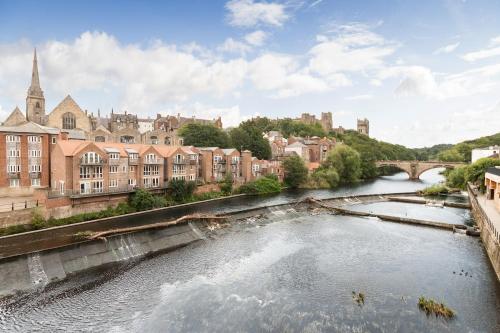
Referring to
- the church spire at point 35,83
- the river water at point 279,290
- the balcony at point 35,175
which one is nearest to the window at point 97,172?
the balcony at point 35,175

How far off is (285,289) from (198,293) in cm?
628

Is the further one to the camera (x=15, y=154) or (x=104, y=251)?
(x=15, y=154)

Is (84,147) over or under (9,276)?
over

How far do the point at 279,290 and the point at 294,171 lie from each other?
5258cm

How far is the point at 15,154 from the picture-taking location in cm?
4153

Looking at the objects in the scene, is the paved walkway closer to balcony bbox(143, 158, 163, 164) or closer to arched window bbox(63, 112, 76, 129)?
balcony bbox(143, 158, 163, 164)

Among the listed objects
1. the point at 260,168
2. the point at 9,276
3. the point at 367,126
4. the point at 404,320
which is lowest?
the point at 404,320

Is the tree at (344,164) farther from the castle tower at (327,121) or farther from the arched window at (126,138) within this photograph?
the castle tower at (327,121)

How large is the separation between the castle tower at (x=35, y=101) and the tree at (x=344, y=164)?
66.1 metres

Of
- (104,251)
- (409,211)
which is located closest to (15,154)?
(104,251)

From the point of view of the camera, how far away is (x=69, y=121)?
214 ft

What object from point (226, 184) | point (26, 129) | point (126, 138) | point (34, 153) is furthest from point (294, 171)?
point (26, 129)

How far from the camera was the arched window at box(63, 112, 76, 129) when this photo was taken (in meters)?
64.7

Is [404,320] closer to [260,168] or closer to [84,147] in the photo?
[84,147]
